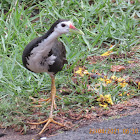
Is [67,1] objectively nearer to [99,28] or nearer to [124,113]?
[99,28]

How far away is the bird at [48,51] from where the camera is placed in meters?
3.44

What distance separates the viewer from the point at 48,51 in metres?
3.59

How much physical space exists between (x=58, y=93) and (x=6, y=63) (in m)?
1.07

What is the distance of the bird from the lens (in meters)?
3.44

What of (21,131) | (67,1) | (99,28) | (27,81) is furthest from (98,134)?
(67,1)

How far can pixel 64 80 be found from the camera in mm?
4734

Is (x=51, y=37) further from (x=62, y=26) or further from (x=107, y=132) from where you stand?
(x=107, y=132)

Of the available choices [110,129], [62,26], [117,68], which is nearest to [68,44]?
[117,68]

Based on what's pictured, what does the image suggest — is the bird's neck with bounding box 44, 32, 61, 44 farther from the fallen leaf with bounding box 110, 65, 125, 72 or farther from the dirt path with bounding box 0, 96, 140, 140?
the fallen leaf with bounding box 110, 65, 125, 72

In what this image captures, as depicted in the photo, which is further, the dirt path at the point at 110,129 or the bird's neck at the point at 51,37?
the bird's neck at the point at 51,37

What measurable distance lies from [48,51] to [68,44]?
Result: 1.70m

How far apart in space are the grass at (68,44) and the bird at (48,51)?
0.54 meters

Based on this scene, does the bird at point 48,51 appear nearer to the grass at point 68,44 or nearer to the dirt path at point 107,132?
the dirt path at point 107,132

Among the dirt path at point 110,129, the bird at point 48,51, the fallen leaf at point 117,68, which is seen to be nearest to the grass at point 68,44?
the fallen leaf at point 117,68
